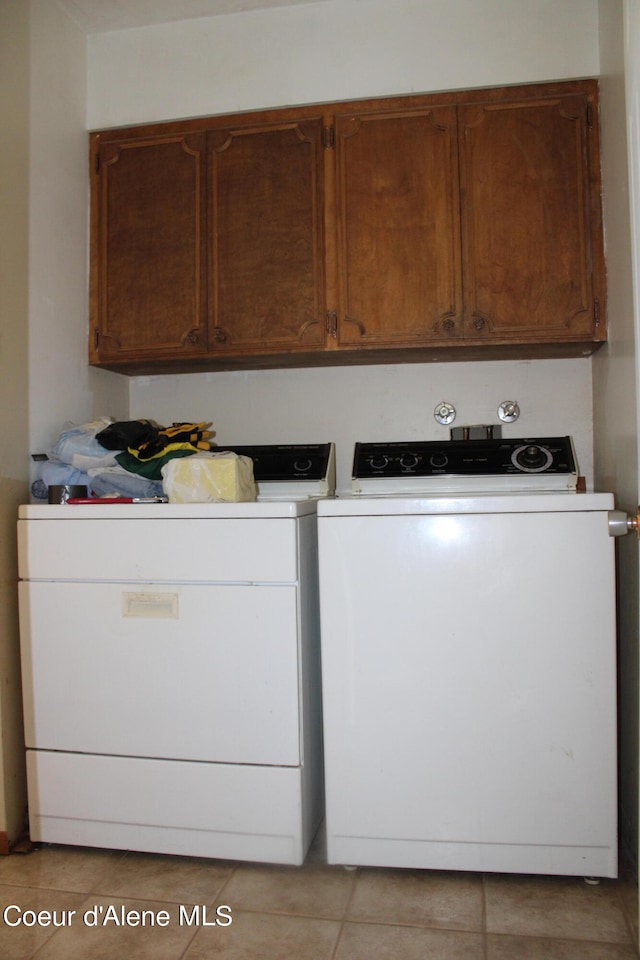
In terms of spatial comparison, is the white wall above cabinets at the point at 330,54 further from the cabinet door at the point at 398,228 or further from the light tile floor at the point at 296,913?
the light tile floor at the point at 296,913

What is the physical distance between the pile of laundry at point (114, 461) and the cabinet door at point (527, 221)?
988 millimetres

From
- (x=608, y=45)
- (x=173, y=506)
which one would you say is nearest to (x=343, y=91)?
(x=608, y=45)

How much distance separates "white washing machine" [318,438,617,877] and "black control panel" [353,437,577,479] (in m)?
0.46

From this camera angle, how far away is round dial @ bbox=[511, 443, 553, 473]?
196cm

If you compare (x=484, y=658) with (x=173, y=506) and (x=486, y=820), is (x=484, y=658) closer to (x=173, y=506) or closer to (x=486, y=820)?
(x=486, y=820)

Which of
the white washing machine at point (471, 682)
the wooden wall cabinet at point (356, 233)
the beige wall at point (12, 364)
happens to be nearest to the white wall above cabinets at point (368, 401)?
the wooden wall cabinet at point (356, 233)

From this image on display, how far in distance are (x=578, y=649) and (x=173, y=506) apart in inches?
39.6

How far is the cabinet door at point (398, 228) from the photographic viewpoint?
6.57ft

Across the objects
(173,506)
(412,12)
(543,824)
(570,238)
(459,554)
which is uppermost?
(412,12)

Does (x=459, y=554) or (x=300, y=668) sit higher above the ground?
(x=459, y=554)

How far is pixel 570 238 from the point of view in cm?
195

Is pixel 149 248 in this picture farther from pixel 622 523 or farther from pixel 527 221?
pixel 622 523

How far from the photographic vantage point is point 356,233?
6.71ft

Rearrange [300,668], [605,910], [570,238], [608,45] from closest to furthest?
[605,910] → [300,668] → [608,45] → [570,238]
